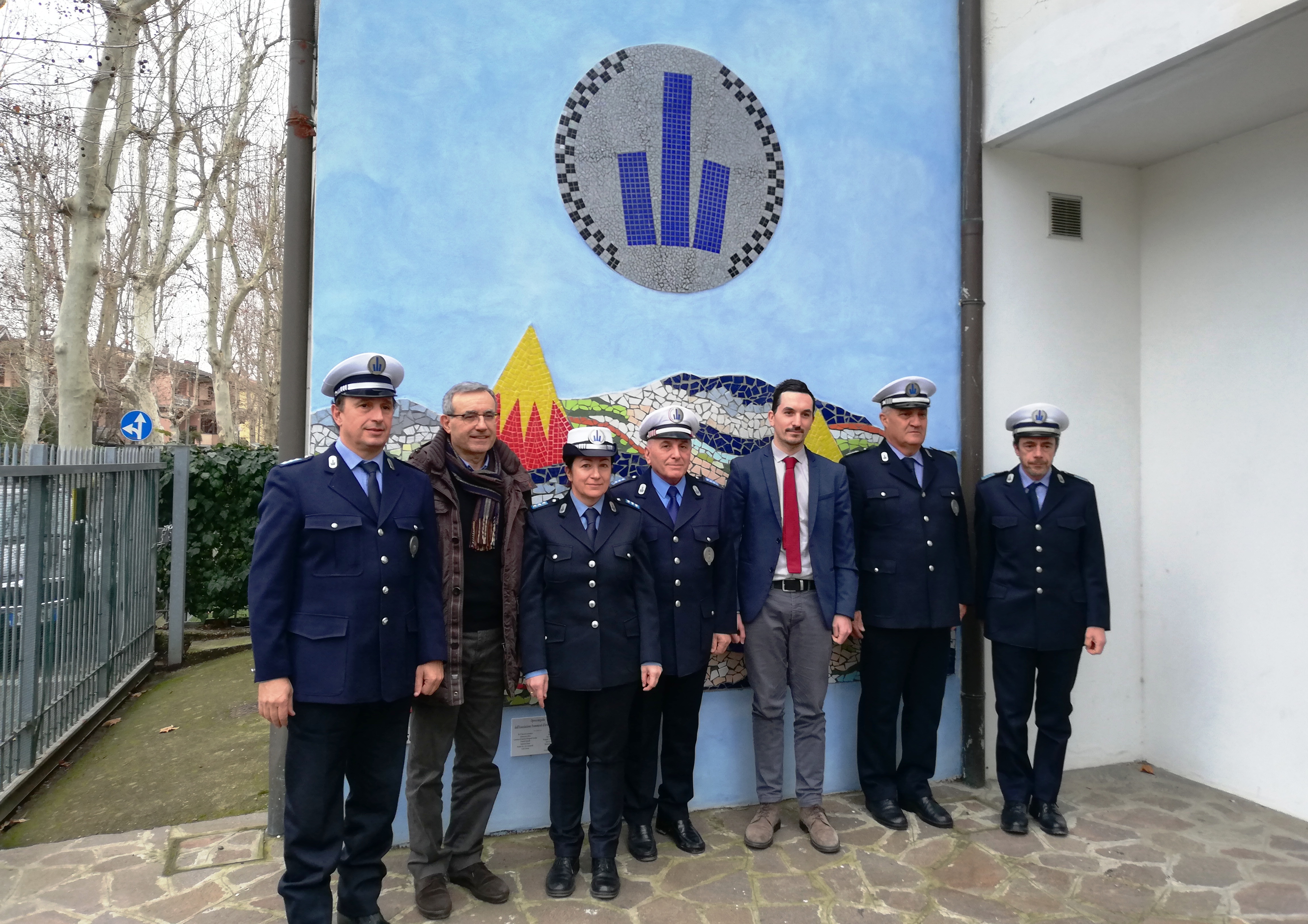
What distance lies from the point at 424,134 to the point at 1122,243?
162 inches

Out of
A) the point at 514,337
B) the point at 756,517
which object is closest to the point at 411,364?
the point at 514,337

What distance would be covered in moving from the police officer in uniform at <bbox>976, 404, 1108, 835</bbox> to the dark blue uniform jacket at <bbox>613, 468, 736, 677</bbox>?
4.58 feet

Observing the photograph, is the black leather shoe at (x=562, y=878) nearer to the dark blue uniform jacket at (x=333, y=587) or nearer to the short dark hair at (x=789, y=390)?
the dark blue uniform jacket at (x=333, y=587)

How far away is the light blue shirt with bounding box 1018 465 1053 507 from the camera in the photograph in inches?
162

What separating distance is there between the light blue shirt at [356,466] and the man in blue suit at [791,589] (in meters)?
1.61

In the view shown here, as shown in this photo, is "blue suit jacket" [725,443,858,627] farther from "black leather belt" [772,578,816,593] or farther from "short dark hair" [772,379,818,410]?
"short dark hair" [772,379,818,410]

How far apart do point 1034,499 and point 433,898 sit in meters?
3.24

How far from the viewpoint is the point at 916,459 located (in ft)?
13.8

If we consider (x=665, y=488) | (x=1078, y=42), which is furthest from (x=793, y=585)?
(x=1078, y=42)

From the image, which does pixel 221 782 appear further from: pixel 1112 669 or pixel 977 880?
pixel 1112 669

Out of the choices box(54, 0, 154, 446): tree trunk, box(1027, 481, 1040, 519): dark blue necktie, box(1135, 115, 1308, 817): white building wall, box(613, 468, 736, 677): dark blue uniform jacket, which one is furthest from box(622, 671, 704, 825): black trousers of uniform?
box(54, 0, 154, 446): tree trunk

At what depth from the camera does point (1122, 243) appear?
5.06 metres

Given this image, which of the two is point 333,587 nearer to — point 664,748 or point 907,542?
point 664,748

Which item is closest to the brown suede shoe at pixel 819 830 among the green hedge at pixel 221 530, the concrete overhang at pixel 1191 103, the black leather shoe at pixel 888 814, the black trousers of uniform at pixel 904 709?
the black leather shoe at pixel 888 814
